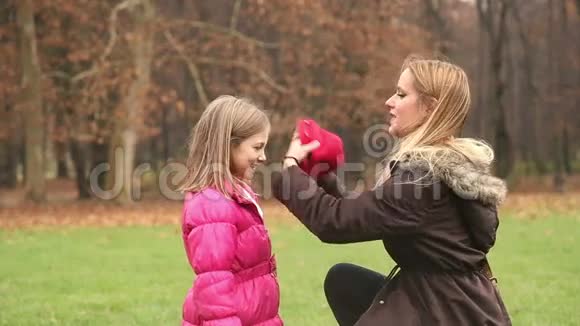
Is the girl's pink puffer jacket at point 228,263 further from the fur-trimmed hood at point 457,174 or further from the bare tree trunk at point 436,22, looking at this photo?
the bare tree trunk at point 436,22

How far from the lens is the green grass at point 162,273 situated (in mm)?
6691

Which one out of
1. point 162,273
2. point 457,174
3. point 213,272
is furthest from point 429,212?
point 162,273

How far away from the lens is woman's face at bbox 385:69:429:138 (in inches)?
137

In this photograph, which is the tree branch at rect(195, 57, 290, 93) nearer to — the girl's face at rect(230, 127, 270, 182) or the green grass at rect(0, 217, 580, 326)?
the green grass at rect(0, 217, 580, 326)

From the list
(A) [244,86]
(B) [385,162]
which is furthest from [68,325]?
(A) [244,86]

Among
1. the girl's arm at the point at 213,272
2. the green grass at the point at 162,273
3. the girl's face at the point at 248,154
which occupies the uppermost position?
the girl's face at the point at 248,154

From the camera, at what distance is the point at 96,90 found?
19.8 metres

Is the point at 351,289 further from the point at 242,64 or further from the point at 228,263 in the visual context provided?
the point at 242,64

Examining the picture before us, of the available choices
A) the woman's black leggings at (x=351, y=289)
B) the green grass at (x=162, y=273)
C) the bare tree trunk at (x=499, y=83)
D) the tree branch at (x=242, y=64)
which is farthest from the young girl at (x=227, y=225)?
the bare tree trunk at (x=499, y=83)

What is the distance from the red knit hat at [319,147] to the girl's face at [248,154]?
338 mm

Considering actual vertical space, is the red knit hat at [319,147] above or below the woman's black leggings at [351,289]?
above

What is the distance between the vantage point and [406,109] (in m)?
3.50

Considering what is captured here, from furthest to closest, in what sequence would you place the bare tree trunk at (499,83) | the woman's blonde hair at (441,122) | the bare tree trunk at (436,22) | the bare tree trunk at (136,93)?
the bare tree trunk at (436,22) < the bare tree trunk at (499,83) < the bare tree trunk at (136,93) < the woman's blonde hair at (441,122)

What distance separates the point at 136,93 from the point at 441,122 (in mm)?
17597
